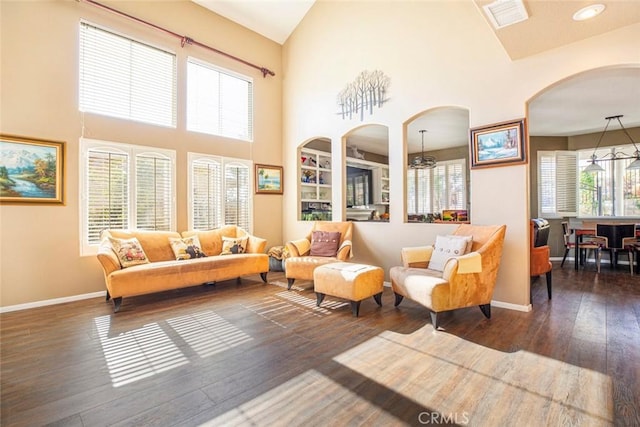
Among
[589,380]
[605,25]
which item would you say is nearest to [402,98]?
[605,25]

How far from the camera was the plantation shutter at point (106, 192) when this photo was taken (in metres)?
4.25

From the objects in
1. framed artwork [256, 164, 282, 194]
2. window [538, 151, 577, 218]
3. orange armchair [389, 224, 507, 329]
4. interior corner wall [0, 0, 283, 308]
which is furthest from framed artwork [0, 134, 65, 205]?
window [538, 151, 577, 218]

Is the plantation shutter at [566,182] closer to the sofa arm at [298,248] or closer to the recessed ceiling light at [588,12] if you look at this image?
the recessed ceiling light at [588,12]

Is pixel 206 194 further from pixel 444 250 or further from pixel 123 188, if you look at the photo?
pixel 444 250

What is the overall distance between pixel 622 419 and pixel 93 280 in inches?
217

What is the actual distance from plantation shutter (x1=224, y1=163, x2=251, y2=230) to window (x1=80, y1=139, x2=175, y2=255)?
982 millimetres

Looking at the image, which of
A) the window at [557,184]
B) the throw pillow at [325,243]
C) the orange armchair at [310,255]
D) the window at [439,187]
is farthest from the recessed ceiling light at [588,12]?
the window at [439,187]

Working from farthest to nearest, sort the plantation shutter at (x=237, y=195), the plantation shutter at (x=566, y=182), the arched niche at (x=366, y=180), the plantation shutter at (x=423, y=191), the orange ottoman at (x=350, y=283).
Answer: the plantation shutter at (x=423, y=191) → the arched niche at (x=366, y=180) → the plantation shutter at (x=566, y=182) → the plantation shutter at (x=237, y=195) → the orange ottoman at (x=350, y=283)

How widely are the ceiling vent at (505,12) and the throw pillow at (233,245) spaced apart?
172 inches

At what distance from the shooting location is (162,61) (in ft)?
16.4

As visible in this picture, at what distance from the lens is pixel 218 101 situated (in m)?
5.69

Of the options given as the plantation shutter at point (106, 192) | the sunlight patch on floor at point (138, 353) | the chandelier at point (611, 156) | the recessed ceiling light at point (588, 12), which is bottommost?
the sunlight patch on floor at point (138, 353)

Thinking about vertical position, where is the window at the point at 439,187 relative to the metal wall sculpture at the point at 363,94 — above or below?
below

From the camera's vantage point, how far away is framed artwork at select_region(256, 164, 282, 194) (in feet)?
20.2
